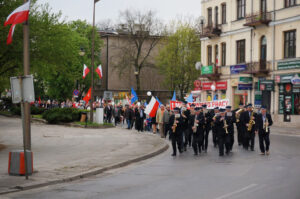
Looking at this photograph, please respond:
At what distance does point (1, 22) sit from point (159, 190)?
469 inches

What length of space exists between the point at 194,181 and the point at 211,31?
34.7 m

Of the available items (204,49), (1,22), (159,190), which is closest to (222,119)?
(159,190)

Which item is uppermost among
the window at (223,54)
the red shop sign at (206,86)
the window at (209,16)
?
the window at (209,16)

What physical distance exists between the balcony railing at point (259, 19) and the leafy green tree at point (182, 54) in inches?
700

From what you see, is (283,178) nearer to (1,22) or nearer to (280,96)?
(1,22)

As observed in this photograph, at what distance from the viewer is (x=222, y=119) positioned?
56.4 ft

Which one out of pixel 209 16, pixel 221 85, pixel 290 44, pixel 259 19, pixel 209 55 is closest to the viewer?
pixel 290 44

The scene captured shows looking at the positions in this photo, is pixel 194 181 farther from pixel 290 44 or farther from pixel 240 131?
pixel 290 44

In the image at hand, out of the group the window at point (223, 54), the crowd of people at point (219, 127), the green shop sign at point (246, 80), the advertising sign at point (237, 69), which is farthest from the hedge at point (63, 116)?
the crowd of people at point (219, 127)

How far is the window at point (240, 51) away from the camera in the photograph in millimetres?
41281

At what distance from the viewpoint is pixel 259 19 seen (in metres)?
37.7

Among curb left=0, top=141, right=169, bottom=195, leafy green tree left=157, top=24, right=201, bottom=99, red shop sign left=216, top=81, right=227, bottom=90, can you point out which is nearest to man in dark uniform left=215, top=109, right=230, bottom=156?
curb left=0, top=141, right=169, bottom=195

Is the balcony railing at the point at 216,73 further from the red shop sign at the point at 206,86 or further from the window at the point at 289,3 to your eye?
the window at the point at 289,3

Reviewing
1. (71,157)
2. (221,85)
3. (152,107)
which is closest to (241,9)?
(221,85)
